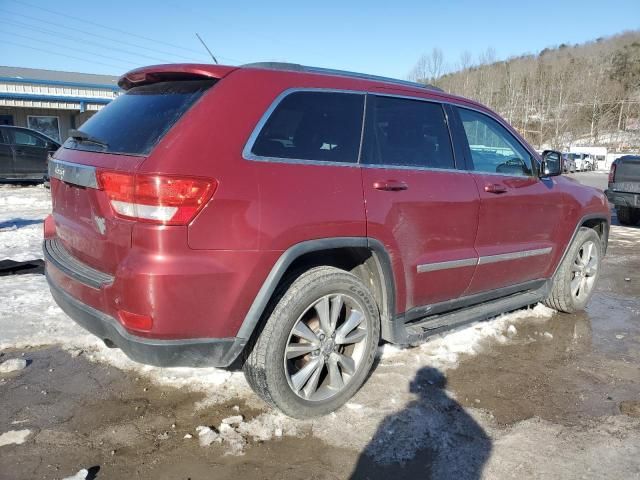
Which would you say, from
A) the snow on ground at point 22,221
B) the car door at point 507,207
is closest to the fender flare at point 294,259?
the car door at point 507,207

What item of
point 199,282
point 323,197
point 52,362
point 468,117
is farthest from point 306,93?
point 52,362

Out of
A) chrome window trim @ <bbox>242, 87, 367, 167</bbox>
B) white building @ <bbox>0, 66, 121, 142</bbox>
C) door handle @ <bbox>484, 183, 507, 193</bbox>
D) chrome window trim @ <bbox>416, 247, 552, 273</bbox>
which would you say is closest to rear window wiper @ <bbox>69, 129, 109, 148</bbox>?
chrome window trim @ <bbox>242, 87, 367, 167</bbox>

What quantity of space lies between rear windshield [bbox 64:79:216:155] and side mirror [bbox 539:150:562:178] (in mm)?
2911

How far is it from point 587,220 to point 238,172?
384 cm

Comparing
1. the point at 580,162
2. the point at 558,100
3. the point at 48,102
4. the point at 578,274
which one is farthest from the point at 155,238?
the point at 558,100

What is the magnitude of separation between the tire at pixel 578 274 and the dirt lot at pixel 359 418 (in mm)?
773

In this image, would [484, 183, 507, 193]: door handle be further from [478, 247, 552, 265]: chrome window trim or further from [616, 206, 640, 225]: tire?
[616, 206, 640, 225]: tire

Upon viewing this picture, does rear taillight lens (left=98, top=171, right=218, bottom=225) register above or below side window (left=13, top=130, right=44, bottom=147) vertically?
below

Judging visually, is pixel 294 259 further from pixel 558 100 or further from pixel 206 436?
pixel 558 100

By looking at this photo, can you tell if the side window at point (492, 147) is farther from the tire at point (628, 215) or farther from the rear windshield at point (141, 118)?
the tire at point (628, 215)

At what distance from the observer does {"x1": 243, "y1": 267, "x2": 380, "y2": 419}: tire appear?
2674 mm

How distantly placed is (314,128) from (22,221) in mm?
7569

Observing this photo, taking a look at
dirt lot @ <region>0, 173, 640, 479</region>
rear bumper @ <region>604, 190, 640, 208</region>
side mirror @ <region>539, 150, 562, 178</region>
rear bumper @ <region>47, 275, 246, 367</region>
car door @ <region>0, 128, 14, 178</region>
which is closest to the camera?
rear bumper @ <region>47, 275, 246, 367</region>

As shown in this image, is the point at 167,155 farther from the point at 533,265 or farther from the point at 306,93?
the point at 533,265
